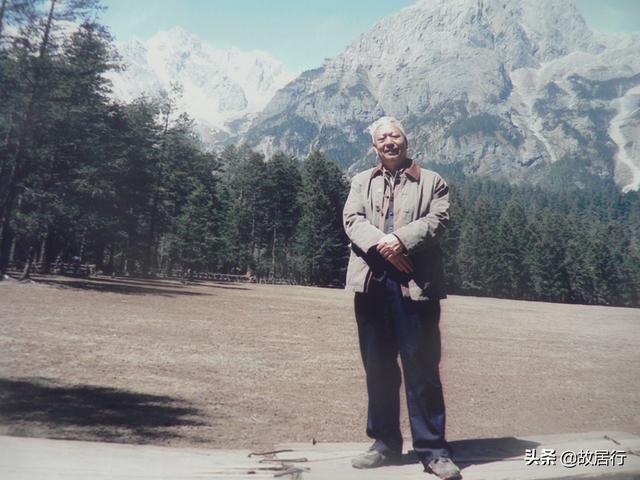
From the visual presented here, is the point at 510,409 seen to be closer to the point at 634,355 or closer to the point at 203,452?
the point at 203,452

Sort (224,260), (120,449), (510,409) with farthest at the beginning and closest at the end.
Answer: (224,260) < (510,409) < (120,449)

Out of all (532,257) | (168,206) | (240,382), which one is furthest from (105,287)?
(532,257)

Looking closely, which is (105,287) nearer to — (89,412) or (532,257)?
(89,412)

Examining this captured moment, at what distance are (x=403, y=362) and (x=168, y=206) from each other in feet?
151

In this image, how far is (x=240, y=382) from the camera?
7668 millimetres

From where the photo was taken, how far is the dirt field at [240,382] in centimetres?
507

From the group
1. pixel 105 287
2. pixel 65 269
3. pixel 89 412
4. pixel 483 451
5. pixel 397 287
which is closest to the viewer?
pixel 397 287

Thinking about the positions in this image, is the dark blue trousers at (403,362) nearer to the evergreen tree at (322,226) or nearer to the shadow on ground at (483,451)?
the shadow on ground at (483,451)

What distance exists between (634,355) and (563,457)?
14186mm

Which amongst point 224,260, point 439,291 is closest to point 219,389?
point 439,291

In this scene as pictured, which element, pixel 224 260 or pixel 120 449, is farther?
pixel 224 260

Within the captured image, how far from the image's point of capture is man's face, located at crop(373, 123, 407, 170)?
3.09 meters

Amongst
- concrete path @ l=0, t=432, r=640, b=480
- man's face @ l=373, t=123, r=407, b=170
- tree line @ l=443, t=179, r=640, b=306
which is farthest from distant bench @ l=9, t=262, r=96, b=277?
man's face @ l=373, t=123, r=407, b=170

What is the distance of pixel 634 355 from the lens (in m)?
14.7
